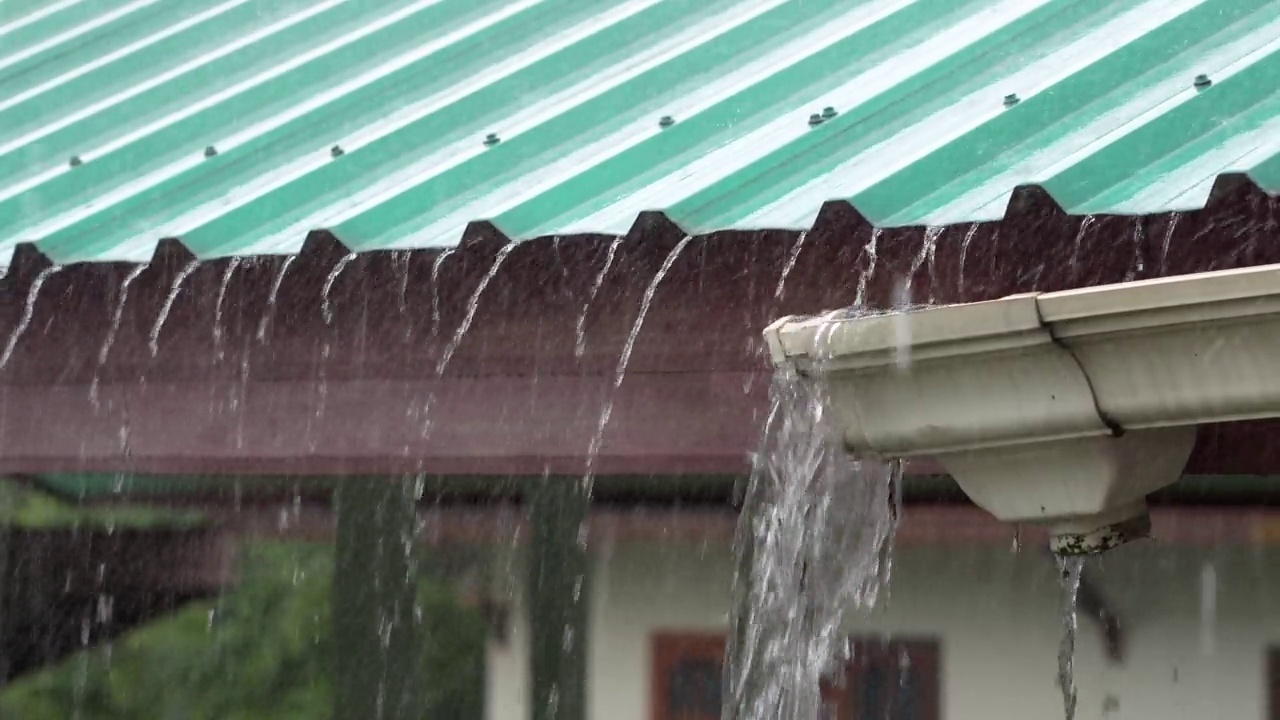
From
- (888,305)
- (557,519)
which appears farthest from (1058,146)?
(557,519)

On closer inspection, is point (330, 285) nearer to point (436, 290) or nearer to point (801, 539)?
point (436, 290)

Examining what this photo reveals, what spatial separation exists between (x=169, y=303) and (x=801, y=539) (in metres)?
1.31

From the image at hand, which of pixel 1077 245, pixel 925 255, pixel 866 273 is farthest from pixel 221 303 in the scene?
pixel 1077 245

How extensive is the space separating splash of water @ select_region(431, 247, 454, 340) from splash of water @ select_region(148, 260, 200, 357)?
0.45 metres

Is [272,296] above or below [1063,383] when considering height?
above

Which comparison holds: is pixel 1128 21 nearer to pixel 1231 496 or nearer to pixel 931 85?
pixel 931 85

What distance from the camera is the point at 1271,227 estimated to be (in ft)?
8.05

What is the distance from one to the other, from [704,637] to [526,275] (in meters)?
3.14

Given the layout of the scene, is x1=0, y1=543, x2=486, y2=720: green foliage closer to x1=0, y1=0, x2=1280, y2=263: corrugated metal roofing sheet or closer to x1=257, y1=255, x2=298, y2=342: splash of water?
x1=0, y1=0, x2=1280, y2=263: corrugated metal roofing sheet

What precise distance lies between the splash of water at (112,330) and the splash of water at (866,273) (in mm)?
1347

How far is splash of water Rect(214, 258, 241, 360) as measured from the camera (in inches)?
119

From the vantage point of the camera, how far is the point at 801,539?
2898 millimetres

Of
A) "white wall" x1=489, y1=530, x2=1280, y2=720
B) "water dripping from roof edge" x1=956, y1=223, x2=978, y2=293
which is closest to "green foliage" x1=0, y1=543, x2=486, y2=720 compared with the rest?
"white wall" x1=489, y1=530, x2=1280, y2=720

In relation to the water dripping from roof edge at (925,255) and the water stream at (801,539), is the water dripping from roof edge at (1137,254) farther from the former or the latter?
the water stream at (801,539)
